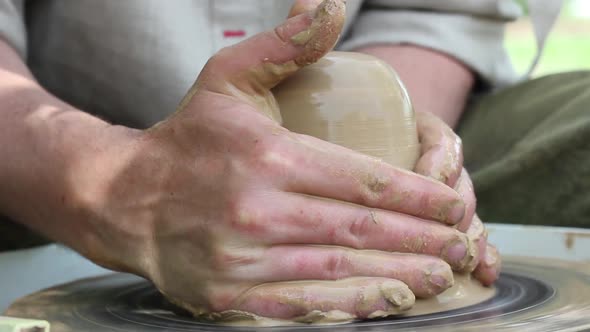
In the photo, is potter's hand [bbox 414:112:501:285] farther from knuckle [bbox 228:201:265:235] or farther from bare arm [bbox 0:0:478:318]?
knuckle [bbox 228:201:265:235]

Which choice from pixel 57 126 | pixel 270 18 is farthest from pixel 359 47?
pixel 57 126

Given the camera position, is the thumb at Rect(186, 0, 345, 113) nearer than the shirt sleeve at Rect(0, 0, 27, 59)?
Yes

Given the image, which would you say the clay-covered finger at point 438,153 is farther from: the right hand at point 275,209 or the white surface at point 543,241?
the white surface at point 543,241

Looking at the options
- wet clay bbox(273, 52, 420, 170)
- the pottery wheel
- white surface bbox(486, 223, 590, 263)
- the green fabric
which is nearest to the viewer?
the pottery wheel

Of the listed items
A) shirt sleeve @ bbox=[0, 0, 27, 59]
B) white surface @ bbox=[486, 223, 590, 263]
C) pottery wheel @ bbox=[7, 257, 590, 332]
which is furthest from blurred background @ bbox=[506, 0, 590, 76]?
pottery wheel @ bbox=[7, 257, 590, 332]

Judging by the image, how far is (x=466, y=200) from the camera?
1125 mm

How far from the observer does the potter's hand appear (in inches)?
43.0

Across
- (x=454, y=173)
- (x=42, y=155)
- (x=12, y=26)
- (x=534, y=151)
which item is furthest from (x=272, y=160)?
(x=534, y=151)

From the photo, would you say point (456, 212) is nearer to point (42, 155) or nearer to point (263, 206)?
point (263, 206)

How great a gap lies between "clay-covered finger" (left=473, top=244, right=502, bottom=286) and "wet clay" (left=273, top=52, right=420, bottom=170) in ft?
0.55

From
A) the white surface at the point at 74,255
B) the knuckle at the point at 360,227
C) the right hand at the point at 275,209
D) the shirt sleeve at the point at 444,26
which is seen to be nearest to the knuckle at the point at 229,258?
the right hand at the point at 275,209

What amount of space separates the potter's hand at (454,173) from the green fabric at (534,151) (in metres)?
0.72

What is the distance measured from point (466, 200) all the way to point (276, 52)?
0.33 metres

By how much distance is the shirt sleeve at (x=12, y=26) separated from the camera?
5.22 feet
